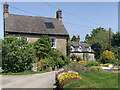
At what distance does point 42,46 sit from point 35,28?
379 cm

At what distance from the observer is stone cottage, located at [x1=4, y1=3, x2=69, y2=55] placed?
94.3ft

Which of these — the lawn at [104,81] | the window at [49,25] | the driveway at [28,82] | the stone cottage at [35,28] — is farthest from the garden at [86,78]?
the window at [49,25]

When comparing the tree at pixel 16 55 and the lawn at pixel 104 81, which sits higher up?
the tree at pixel 16 55

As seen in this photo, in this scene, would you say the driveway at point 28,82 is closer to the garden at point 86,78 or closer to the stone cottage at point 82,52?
the garden at point 86,78

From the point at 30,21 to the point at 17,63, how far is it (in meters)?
10.8

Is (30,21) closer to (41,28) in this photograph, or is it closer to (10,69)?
(41,28)

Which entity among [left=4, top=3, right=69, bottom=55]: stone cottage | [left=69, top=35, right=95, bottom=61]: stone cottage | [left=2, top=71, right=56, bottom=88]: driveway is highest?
[left=4, top=3, right=69, bottom=55]: stone cottage

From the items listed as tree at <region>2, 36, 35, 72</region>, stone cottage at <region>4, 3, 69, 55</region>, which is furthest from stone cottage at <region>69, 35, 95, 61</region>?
tree at <region>2, 36, 35, 72</region>

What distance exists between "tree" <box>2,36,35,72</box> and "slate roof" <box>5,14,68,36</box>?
4.95 m

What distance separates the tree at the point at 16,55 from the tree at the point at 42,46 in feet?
13.5

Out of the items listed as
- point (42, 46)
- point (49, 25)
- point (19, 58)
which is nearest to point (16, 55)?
point (19, 58)

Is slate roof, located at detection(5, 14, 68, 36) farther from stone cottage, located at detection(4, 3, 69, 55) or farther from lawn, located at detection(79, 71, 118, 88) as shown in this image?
lawn, located at detection(79, 71, 118, 88)

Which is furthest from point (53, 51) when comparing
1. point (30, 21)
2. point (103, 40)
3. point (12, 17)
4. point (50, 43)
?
point (103, 40)

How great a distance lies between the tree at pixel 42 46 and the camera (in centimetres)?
2809
